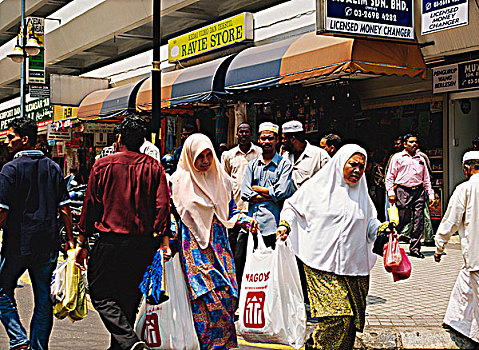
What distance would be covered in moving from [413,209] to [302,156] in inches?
159

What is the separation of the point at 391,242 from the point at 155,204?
175 centimetres

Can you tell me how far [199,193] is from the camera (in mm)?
5270

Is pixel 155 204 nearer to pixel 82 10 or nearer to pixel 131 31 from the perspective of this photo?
pixel 131 31

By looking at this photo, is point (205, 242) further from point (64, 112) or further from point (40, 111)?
point (40, 111)

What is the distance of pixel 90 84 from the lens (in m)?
23.0

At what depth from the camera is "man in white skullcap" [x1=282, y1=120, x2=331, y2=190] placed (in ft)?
24.0

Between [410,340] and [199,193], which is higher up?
[199,193]

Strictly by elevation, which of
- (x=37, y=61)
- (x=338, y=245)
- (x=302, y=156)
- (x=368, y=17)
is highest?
(x=37, y=61)

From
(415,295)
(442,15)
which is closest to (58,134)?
(442,15)

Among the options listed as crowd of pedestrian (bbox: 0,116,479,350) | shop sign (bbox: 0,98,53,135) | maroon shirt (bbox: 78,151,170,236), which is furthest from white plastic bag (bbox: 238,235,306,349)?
shop sign (bbox: 0,98,53,135)

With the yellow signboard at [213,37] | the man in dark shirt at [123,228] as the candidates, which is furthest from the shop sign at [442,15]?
the man in dark shirt at [123,228]

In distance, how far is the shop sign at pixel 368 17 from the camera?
959 centimetres

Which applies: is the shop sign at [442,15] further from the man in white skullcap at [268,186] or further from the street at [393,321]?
the man in white skullcap at [268,186]

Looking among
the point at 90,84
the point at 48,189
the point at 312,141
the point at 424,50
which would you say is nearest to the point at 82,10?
the point at 90,84
